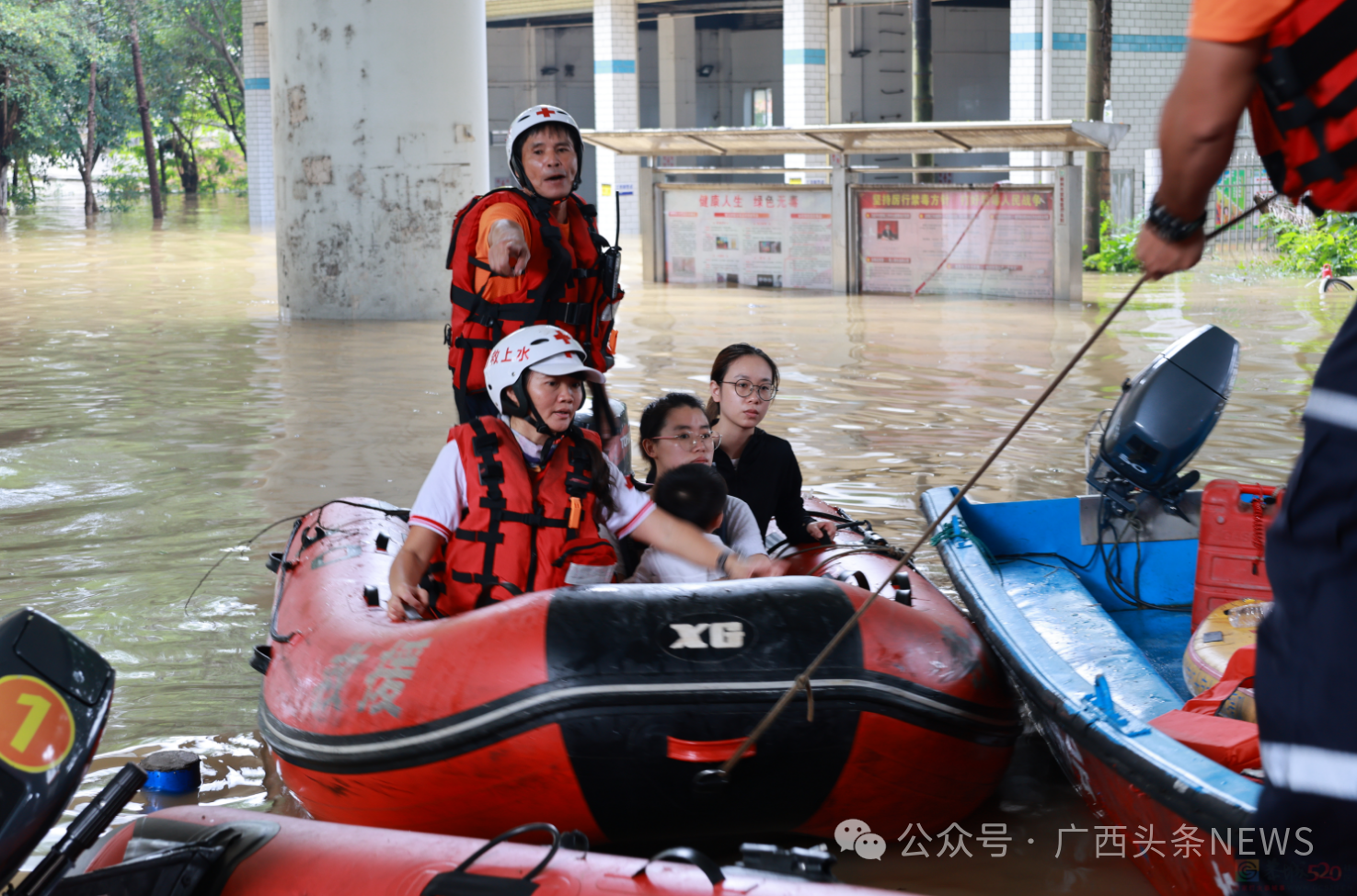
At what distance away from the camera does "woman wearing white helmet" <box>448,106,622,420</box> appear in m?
4.16

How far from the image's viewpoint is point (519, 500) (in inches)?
124

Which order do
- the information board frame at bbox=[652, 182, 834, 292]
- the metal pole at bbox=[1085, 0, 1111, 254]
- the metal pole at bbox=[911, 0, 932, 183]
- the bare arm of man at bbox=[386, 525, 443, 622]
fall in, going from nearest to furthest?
the bare arm of man at bbox=[386, 525, 443, 622], the information board frame at bbox=[652, 182, 834, 292], the metal pole at bbox=[1085, 0, 1111, 254], the metal pole at bbox=[911, 0, 932, 183]

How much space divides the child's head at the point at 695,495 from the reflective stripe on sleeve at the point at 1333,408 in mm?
2079

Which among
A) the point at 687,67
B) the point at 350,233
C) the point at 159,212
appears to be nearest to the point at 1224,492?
the point at 350,233

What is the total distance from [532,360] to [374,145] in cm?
932

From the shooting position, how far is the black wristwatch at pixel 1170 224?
173 cm

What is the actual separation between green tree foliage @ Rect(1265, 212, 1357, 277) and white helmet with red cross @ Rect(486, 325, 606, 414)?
1286 cm

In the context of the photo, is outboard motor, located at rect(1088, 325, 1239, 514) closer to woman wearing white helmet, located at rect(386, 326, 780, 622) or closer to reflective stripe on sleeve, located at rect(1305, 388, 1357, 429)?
woman wearing white helmet, located at rect(386, 326, 780, 622)

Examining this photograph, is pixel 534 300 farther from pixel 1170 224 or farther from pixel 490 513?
pixel 1170 224

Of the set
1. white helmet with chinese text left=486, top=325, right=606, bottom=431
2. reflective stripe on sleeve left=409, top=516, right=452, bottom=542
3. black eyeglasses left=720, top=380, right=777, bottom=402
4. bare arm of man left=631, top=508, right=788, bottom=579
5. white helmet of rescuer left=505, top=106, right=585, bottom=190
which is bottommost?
bare arm of man left=631, top=508, right=788, bottom=579

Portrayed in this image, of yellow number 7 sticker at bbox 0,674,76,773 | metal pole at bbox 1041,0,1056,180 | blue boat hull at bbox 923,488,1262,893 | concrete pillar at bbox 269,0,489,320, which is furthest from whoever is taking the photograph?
metal pole at bbox 1041,0,1056,180

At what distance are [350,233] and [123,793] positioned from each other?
35.1 feet

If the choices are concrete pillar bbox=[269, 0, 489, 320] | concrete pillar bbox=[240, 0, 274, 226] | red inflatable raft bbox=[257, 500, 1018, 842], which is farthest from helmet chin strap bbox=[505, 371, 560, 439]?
concrete pillar bbox=[240, 0, 274, 226]

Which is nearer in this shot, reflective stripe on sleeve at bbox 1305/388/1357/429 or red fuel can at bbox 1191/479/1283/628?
reflective stripe on sleeve at bbox 1305/388/1357/429
